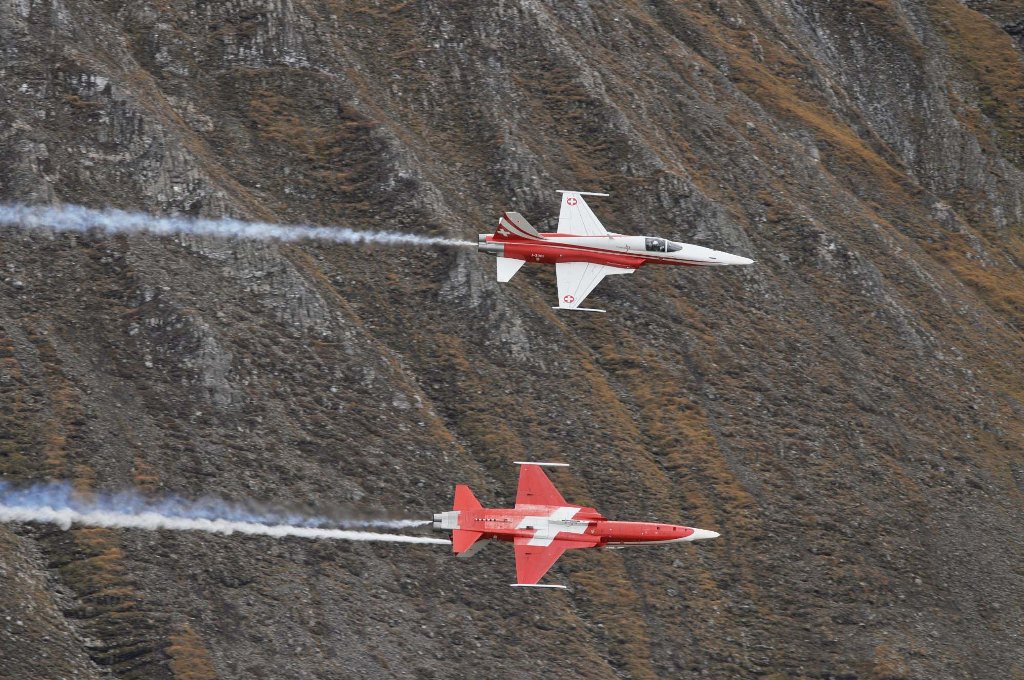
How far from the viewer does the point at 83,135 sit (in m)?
81.4

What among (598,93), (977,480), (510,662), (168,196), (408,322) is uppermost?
(598,93)

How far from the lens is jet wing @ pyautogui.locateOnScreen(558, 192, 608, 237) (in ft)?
236

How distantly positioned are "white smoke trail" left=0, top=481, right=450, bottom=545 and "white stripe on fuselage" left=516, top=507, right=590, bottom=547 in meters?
4.81

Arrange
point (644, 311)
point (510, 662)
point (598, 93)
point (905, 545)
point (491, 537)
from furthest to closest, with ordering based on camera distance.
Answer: point (598, 93), point (644, 311), point (905, 545), point (510, 662), point (491, 537)

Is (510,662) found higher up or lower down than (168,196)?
lower down

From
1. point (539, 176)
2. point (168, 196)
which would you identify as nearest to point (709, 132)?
point (539, 176)

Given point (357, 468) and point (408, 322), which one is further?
point (408, 322)

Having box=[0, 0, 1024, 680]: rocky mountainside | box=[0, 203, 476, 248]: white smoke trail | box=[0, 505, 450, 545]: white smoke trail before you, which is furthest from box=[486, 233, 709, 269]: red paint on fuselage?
box=[0, 505, 450, 545]: white smoke trail

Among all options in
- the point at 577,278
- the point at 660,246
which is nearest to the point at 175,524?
the point at 577,278

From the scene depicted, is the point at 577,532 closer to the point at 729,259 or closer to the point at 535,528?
the point at 535,528

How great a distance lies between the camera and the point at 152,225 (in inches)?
3081

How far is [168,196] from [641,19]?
40.0 metres

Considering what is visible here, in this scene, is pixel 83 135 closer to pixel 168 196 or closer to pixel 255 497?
pixel 168 196

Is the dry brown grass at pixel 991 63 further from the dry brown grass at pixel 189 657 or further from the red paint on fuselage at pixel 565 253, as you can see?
the dry brown grass at pixel 189 657
